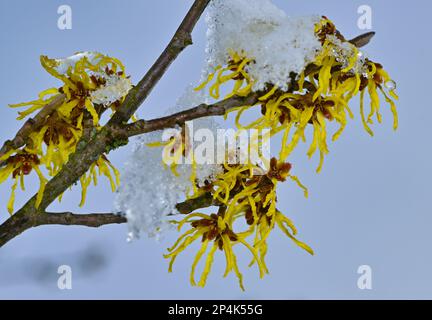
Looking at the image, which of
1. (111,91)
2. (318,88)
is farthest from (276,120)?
(111,91)

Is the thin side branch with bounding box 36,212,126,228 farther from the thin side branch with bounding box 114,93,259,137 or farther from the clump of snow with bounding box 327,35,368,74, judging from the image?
the clump of snow with bounding box 327,35,368,74

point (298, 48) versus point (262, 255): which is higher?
point (298, 48)

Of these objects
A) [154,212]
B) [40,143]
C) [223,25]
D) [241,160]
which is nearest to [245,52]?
[223,25]

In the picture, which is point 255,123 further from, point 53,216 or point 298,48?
point 53,216

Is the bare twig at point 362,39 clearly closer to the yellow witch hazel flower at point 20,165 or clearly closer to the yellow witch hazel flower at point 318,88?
the yellow witch hazel flower at point 318,88

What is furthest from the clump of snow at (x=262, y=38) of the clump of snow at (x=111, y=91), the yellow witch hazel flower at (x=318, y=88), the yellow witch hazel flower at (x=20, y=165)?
the yellow witch hazel flower at (x=20, y=165)

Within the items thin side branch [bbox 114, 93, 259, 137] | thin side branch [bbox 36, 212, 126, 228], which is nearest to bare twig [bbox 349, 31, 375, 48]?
thin side branch [bbox 114, 93, 259, 137]

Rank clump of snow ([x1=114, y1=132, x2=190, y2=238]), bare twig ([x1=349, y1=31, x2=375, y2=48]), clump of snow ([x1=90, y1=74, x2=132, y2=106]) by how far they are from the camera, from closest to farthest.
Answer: clump of snow ([x1=114, y1=132, x2=190, y2=238])
bare twig ([x1=349, y1=31, x2=375, y2=48])
clump of snow ([x1=90, y1=74, x2=132, y2=106])

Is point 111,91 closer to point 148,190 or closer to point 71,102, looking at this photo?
point 71,102

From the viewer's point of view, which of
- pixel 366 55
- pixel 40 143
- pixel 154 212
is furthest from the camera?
pixel 40 143
